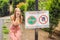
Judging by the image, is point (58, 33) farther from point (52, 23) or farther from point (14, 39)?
point (14, 39)

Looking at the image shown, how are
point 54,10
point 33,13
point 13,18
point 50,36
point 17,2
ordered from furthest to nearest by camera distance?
1. point 17,2
2. point 50,36
3. point 54,10
4. point 13,18
5. point 33,13

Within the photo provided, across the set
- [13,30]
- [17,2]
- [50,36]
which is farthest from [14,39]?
[17,2]

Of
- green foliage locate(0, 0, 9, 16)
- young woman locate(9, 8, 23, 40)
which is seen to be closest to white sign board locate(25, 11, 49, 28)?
young woman locate(9, 8, 23, 40)

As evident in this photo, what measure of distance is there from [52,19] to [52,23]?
0.47ft

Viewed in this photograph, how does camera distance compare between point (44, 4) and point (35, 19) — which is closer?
point (35, 19)

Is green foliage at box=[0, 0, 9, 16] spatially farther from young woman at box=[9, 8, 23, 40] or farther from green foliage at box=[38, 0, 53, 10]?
young woman at box=[9, 8, 23, 40]

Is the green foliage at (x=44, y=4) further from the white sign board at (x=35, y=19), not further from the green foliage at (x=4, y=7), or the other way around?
the green foliage at (x=4, y=7)

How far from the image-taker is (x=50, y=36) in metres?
7.20

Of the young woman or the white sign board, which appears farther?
the young woman

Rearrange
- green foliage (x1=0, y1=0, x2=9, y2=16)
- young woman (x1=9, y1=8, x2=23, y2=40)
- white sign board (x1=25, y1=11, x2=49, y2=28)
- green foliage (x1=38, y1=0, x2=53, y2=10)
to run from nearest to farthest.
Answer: white sign board (x1=25, y1=11, x2=49, y2=28), young woman (x1=9, y1=8, x2=23, y2=40), green foliage (x1=38, y1=0, x2=53, y2=10), green foliage (x1=0, y1=0, x2=9, y2=16)

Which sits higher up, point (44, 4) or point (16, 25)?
point (44, 4)

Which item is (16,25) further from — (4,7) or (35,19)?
(4,7)

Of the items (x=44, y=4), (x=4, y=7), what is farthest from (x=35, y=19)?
(x=4, y=7)

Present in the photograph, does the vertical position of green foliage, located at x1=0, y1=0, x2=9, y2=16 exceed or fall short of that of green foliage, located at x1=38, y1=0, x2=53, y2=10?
it falls short
